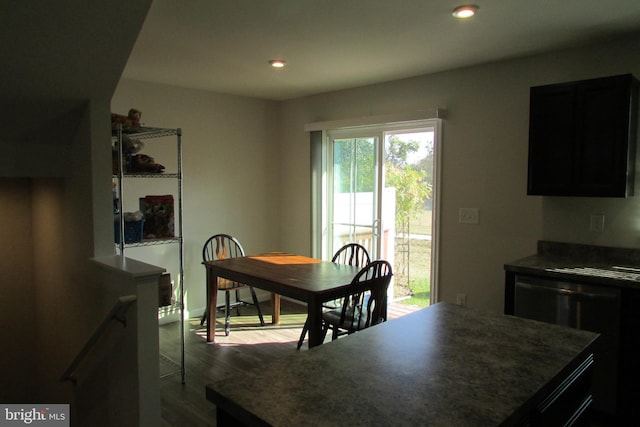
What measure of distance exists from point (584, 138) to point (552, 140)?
19 centimetres

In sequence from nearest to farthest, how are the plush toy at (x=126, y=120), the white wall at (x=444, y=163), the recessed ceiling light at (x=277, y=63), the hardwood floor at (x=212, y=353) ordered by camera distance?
the hardwood floor at (x=212, y=353) < the plush toy at (x=126, y=120) < the white wall at (x=444, y=163) < the recessed ceiling light at (x=277, y=63)

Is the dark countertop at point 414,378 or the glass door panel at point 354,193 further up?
the glass door panel at point 354,193

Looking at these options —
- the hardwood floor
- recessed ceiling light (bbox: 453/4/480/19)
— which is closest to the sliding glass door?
the hardwood floor

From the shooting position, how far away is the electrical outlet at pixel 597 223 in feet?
10.1

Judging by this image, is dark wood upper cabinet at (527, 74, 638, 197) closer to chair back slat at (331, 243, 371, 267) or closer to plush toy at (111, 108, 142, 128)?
chair back slat at (331, 243, 371, 267)

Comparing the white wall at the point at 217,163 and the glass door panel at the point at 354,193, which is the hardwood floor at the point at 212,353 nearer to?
the white wall at the point at 217,163

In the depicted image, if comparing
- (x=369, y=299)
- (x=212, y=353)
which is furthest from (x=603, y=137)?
(x=212, y=353)

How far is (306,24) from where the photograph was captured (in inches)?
107

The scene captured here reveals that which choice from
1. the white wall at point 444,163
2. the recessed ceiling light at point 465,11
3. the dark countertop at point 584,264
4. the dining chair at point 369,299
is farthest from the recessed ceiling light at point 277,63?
the dark countertop at point 584,264

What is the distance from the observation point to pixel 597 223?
310 centimetres

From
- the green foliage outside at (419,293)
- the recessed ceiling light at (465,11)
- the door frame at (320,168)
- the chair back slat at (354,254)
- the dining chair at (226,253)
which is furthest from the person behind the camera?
the green foliage outside at (419,293)

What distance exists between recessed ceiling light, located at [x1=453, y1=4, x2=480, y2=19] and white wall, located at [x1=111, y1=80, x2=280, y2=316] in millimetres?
3016

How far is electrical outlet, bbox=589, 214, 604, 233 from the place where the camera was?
3086 mm

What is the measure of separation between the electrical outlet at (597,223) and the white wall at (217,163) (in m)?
3.48
